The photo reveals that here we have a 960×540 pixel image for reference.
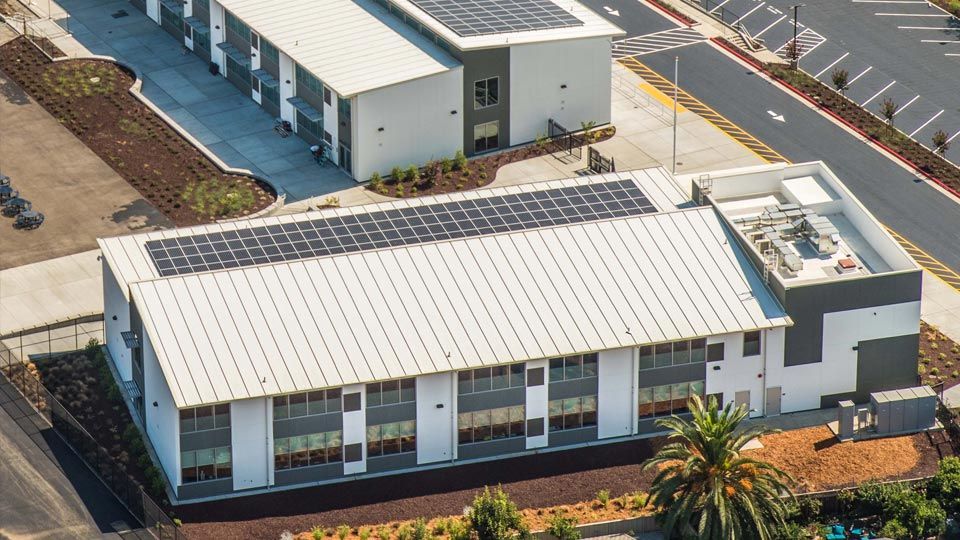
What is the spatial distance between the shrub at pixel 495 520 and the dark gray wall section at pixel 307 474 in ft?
26.5

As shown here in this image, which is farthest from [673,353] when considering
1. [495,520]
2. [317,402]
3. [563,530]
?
[317,402]

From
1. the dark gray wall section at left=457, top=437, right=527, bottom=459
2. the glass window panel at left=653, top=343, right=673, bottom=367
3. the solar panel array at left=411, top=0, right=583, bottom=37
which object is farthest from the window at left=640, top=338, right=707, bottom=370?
the solar panel array at left=411, top=0, right=583, bottom=37

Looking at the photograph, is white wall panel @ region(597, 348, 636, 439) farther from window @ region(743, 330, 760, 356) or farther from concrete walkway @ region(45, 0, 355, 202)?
concrete walkway @ region(45, 0, 355, 202)

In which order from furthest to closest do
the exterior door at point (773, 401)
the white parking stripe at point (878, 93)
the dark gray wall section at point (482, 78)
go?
the white parking stripe at point (878, 93) < the dark gray wall section at point (482, 78) < the exterior door at point (773, 401)

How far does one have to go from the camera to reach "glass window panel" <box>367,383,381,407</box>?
102750 millimetres

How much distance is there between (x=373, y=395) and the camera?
10294 centimetres

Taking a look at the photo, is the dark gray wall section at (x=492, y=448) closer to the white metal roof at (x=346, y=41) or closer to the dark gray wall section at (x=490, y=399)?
the dark gray wall section at (x=490, y=399)

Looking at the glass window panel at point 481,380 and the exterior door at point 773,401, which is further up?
the glass window panel at point 481,380

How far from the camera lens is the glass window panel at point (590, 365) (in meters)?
106

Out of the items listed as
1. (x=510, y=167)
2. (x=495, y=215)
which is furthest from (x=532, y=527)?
(x=510, y=167)

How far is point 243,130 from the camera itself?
139250mm

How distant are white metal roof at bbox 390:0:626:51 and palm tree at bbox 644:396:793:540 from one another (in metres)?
41.3

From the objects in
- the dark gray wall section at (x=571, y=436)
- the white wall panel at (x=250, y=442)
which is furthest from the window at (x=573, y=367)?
the white wall panel at (x=250, y=442)

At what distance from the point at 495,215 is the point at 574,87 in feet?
86.6
